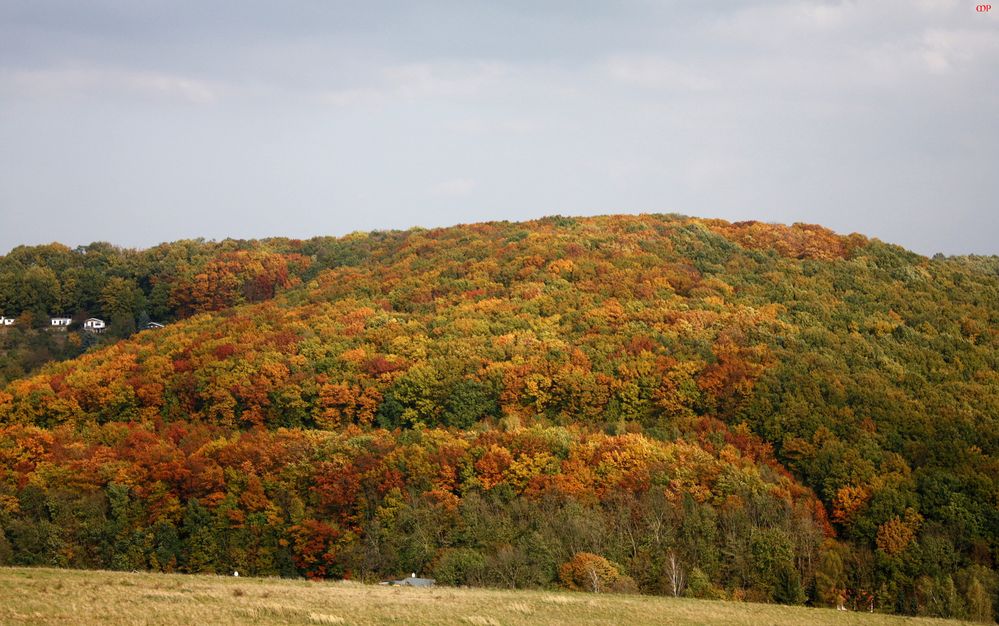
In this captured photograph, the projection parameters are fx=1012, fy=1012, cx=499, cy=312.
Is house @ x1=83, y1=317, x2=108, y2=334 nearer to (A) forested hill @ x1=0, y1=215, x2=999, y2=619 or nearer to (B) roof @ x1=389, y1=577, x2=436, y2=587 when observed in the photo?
(A) forested hill @ x1=0, y1=215, x2=999, y2=619

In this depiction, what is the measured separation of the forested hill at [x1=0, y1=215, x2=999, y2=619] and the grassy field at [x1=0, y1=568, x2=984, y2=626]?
12.8m

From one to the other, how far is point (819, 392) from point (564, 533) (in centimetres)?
2994

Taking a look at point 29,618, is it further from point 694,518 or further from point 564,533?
point 694,518

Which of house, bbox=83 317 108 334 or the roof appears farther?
house, bbox=83 317 108 334

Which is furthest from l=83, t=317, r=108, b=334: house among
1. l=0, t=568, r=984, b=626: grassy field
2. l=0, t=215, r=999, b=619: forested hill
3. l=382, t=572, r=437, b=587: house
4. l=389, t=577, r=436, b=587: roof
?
l=0, t=568, r=984, b=626: grassy field

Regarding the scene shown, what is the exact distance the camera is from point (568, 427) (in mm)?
81375

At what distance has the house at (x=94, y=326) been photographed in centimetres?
13675

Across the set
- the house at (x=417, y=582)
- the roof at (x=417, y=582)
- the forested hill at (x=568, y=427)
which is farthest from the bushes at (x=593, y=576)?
the roof at (x=417, y=582)

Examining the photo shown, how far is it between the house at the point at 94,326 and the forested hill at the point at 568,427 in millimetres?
19311

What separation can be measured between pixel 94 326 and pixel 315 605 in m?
114

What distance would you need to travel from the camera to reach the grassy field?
3112 centimetres

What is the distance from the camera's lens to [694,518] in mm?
62656

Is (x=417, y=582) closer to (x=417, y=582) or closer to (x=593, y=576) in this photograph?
(x=417, y=582)

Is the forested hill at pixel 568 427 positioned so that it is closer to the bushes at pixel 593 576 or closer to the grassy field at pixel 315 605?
the bushes at pixel 593 576
